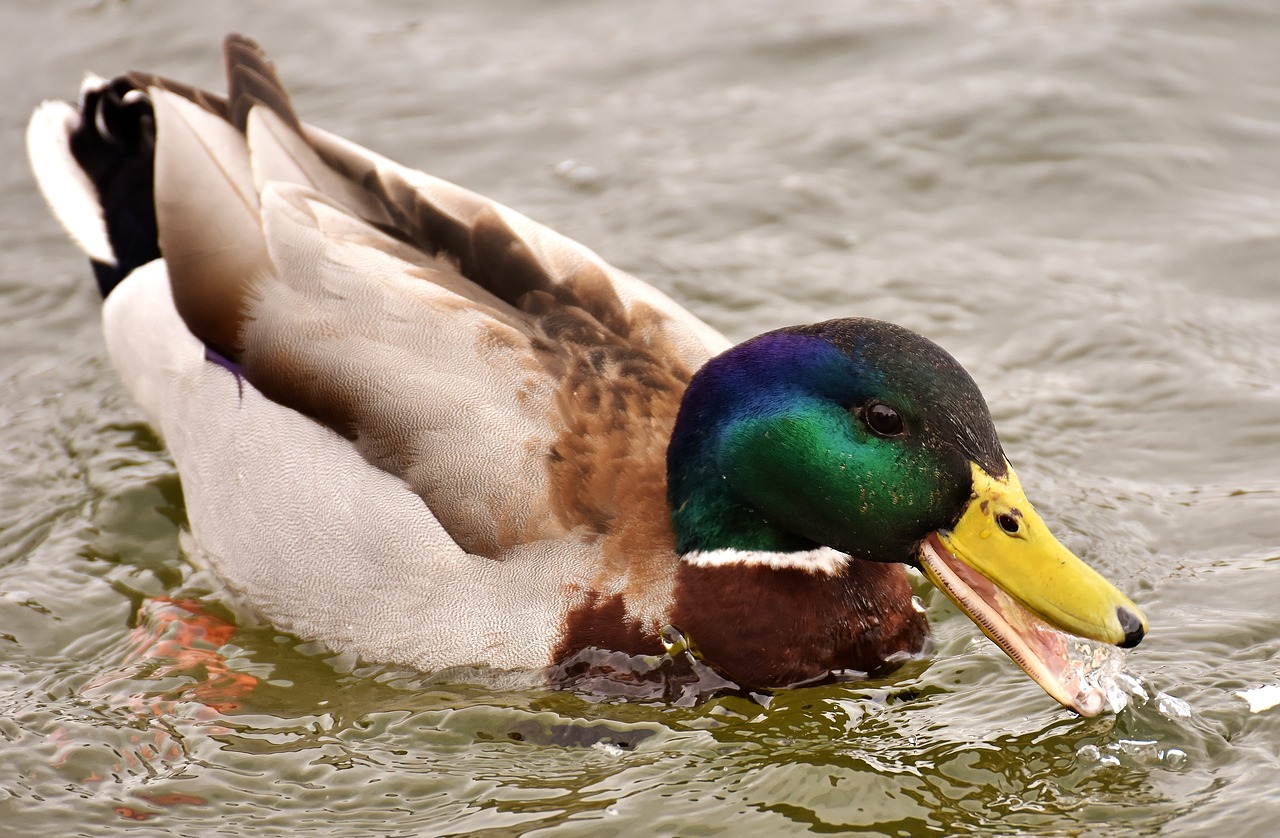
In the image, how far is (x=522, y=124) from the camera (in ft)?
31.0

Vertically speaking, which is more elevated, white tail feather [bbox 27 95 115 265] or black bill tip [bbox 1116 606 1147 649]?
white tail feather [bbox 27 95 115 265]

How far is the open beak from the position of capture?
4605 mm

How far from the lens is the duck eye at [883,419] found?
4.84m

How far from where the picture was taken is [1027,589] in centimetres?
468

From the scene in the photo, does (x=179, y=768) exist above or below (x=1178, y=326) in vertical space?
below

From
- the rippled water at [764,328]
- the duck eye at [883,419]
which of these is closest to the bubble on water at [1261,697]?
the rippled water at [764,328]

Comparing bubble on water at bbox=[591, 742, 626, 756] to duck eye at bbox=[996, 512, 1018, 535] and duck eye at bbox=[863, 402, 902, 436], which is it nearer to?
duck eye at bbox=[863, 402, 902, 436]

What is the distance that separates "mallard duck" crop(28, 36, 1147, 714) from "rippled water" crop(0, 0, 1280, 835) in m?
0.30

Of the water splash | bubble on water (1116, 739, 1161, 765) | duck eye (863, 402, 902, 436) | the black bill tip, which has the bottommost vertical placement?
bubble on water (1116, 739, 1161, 765)

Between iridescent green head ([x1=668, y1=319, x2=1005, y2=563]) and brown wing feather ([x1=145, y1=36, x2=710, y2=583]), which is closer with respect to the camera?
iridescent green head ([x1=668, y1=319, x2=1005, y2=563])

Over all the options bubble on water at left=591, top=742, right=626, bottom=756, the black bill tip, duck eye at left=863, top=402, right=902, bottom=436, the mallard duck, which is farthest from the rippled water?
duck eye at left=863, top=402, right=902, bottom=436

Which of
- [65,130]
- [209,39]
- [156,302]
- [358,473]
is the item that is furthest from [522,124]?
[358,473]

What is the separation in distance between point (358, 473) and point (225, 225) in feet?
3.66

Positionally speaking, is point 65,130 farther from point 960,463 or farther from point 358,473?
point 960,463
